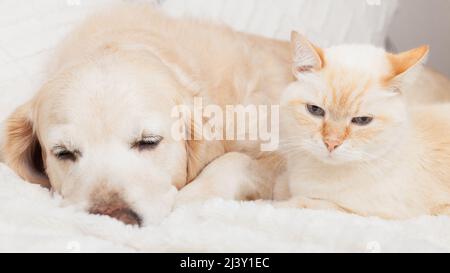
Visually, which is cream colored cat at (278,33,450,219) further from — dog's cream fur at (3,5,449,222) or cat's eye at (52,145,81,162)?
cat's eye at (52,145,81,162)

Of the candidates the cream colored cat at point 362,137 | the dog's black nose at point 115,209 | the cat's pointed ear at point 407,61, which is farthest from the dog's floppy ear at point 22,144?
the cat's pointed ear at point 407,61

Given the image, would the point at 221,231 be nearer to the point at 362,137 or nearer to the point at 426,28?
the point at 362,137

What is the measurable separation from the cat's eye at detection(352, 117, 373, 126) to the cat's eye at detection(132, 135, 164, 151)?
1.75ft

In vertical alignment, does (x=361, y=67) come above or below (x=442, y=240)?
above

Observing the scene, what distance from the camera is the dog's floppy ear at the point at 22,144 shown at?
1826 mm

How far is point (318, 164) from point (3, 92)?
1220 millimetres

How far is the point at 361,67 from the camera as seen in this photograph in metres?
1.51

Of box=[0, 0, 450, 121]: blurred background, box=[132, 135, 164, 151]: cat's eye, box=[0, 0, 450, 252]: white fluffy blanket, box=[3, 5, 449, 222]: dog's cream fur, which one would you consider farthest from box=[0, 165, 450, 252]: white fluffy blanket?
box=[0, 0, 450, 121]: blurred background

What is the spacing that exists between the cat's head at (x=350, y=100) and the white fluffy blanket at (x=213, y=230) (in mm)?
178

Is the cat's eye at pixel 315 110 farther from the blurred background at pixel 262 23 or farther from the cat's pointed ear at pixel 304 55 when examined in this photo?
the blurred background at pixel 262 23

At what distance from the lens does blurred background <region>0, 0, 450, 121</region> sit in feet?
7.34
